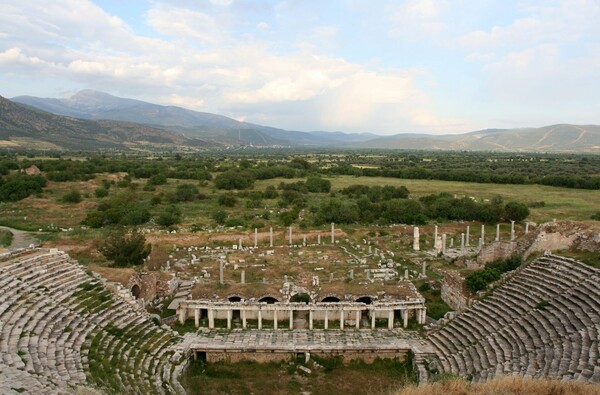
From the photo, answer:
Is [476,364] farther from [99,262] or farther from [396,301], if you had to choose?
[99,262]

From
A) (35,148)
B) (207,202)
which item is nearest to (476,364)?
(207,202)

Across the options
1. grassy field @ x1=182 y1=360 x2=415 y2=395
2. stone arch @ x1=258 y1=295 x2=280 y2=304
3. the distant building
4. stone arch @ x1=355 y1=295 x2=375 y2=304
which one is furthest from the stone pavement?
the distant building

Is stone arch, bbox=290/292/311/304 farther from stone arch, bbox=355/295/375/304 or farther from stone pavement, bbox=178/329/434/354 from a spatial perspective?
stone arch, bbox=355/295/375/304

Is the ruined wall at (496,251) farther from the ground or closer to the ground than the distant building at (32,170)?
closer to the ground

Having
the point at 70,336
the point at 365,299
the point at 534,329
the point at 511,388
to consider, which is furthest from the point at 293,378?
the point at 534,329

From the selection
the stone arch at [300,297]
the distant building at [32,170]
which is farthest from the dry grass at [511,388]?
the distant building at [32,170]

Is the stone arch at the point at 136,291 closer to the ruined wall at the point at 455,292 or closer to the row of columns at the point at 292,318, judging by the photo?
the row of columns at the point at 292,318

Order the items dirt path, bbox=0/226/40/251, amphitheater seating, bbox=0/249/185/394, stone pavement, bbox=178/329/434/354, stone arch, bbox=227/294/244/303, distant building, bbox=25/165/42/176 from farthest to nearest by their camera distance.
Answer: distant building, bbox=25/165/42/176 → dirt path, bbox=0/226/40/251 → stone arch, bbox=227/294/244/303 → stone pavement, bbox=178/329/434/354 → amphitheater seating, bbox=0/249/185/394
